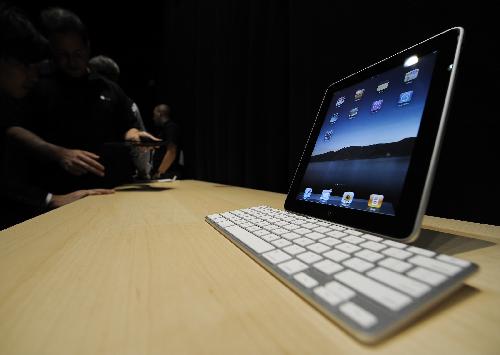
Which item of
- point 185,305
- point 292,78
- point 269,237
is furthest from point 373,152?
point 292,78

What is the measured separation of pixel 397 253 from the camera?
0.86ft

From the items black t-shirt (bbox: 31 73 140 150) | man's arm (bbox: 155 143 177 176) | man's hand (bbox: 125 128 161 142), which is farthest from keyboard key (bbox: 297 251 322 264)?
man's arm (bbox: 155 143 177 176)

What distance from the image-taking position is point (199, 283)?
27 centimetres

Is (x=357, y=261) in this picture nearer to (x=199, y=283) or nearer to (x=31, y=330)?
(x=199, y=283)

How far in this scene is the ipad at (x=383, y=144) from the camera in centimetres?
33

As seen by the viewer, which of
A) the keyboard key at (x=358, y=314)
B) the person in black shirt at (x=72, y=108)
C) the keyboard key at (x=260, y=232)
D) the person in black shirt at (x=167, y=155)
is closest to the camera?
the keyboard key at (x=358, y=314)

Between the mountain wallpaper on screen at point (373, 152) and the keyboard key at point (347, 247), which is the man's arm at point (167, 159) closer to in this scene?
the mountain wallpaper on screen at point (373, 152)

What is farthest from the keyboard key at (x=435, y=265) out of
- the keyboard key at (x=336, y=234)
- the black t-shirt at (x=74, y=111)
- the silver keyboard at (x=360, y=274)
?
the black t-shirt at (x=74, y=111)

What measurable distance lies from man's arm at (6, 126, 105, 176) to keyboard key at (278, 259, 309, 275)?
1037 mm

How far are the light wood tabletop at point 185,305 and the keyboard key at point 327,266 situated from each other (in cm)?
4

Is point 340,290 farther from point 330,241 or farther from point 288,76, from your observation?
point 288,76

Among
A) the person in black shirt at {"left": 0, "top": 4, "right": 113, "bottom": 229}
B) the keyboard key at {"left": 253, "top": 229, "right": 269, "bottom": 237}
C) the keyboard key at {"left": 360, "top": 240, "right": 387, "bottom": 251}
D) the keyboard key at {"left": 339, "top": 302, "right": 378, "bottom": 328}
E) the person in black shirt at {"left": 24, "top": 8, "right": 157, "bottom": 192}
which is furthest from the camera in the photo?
the person in black shirt at {"left": 24, "top": 8, "right": 157, "bottom": 192}

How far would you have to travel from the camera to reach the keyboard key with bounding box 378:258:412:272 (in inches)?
9.1

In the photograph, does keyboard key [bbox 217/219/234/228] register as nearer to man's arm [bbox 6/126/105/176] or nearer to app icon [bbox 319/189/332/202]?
app icon [bbox 319/189/332/202]
